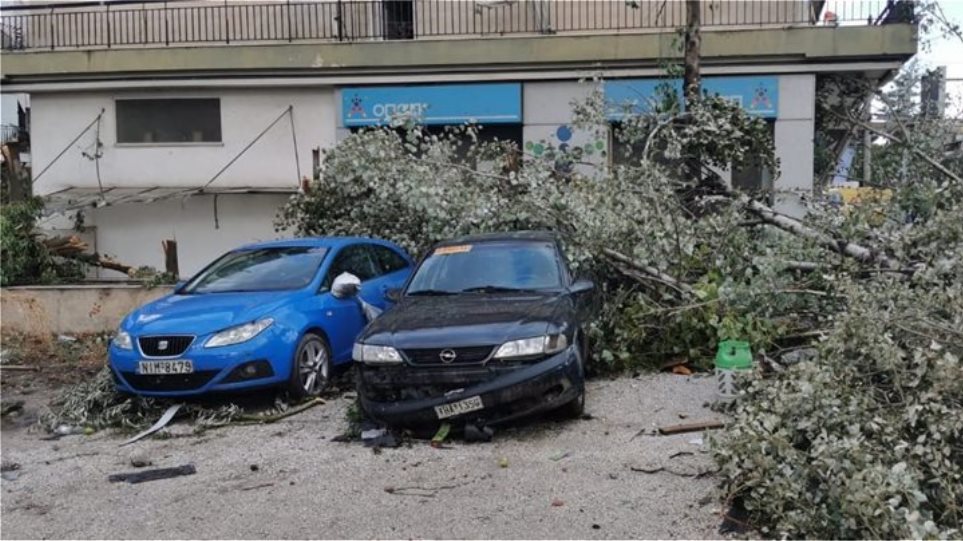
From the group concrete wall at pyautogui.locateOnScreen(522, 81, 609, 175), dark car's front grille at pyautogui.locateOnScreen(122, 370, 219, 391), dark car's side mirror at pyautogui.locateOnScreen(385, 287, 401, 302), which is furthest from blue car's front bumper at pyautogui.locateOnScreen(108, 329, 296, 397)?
concrete wall at pyautogui.locateOnScreen(522, 81, 609, 175)

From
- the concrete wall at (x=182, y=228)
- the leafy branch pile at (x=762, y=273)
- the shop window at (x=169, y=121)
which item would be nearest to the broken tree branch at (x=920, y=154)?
the leafy branch pile at (x=762, y=273)

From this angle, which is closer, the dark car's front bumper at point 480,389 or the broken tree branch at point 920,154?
the dark car's front bumper at point 480,389

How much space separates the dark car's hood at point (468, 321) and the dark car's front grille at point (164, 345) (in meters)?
1.79

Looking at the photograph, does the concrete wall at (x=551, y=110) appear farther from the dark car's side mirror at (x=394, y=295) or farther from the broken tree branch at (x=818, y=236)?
the dark car's side mirror at (x=394, y=295)

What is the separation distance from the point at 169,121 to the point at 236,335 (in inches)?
479

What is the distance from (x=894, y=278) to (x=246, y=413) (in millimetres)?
5422

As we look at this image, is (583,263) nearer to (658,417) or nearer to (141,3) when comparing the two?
(658,417)

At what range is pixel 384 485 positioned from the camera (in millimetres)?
5270

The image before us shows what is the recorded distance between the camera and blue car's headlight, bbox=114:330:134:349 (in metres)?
7.28

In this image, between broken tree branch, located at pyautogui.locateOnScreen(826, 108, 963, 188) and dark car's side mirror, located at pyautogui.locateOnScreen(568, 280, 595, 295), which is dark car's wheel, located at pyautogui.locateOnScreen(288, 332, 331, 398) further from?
broken tree branch, located at pyautogui.locateOnScreen(826, 108, 963, 188)

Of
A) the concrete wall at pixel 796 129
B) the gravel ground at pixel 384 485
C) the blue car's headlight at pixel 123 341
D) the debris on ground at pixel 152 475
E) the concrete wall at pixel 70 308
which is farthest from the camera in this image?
the concrete wall at pixel 796 129

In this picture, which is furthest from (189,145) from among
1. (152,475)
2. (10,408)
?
(152,475)

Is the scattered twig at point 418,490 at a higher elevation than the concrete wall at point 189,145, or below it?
below

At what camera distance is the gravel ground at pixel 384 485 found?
15.2ft
